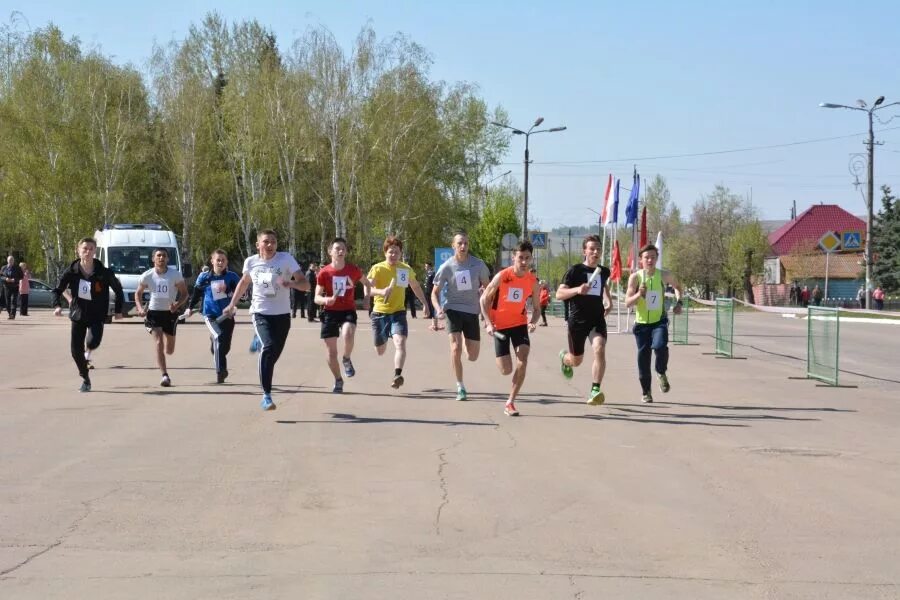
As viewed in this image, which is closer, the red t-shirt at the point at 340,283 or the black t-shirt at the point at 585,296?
the black t-shirt at the point at 585,296

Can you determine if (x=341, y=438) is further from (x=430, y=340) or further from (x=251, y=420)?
(x=430, y=340)

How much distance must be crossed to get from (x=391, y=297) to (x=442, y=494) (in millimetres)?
6823

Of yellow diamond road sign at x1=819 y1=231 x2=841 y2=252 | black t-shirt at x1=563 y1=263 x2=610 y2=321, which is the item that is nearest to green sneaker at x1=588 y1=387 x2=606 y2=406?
black t-shirt at x1=563 y1=263 x2=610 y2=321

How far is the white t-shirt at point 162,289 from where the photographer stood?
14.8 m

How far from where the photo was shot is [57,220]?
178 ft

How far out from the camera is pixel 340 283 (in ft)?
46.2

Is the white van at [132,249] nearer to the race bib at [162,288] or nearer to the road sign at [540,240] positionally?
the road sign at [540,240]

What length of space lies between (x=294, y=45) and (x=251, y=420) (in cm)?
4869

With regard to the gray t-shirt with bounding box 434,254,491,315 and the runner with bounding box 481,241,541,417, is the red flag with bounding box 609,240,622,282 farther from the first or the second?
the runner with bounding box 481,241,541,417

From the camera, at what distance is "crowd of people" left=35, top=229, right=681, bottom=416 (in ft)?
39.0

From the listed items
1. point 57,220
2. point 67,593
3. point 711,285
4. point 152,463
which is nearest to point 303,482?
point 152,463

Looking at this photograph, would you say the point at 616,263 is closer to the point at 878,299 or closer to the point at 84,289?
the point at 84,289

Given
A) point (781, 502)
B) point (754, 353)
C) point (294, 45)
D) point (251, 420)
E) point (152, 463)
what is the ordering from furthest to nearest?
point (294, 45), point (754, 353), point (251, 420), point (152, 463), point (781, 502)

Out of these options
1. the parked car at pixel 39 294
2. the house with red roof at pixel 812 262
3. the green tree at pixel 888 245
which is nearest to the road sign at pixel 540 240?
the parked car at pixel 39 294
